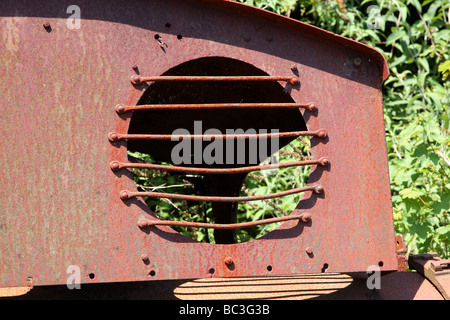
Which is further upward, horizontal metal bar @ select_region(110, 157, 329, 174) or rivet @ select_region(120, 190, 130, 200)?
horizontal metal bar @ select_region(110, 157, 329, 174)

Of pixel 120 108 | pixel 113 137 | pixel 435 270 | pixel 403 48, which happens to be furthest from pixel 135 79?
pixel 403 48

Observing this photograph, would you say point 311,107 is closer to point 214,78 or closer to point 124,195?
point 214,78

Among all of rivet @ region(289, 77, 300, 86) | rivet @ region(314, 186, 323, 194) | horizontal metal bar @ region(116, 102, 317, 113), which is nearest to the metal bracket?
rivet @ region(314, 186, 323, 194)

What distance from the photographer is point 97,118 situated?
213cm

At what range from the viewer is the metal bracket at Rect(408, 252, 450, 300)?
2.41 metres

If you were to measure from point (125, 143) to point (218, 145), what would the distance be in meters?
1.49

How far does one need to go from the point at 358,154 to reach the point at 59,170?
110 centimetres

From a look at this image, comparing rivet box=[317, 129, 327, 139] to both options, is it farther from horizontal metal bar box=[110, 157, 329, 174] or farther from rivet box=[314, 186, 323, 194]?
rivet box=[314, 186, 323, 194]

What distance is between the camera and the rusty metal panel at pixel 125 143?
207cm

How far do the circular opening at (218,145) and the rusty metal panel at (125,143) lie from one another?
240 millimetres

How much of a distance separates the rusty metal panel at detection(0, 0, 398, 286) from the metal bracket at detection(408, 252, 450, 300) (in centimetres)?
30

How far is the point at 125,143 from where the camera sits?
2162mm

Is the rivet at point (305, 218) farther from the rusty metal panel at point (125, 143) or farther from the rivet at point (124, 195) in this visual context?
the rivet at point (124, 195)

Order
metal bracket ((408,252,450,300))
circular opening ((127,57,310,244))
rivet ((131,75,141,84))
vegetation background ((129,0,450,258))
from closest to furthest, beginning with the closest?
rivet ((131,75,141,84)), metal bracket ((408,252,450,300)), circular opening ((127,57,310,244)), vegetation background ((129,0,450,258))
